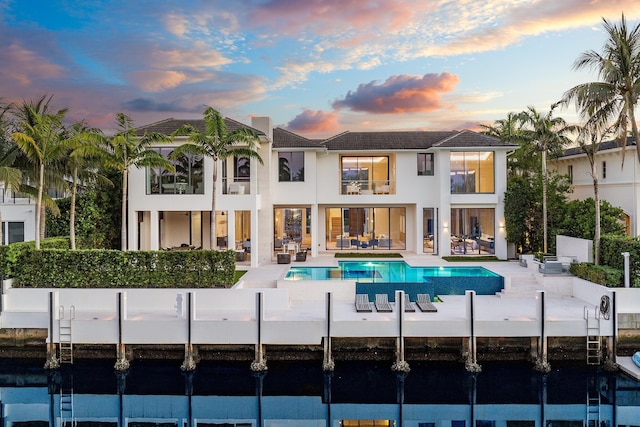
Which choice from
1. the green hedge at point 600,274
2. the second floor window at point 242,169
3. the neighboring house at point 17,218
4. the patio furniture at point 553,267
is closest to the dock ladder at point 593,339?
the green hedge at point 600,274

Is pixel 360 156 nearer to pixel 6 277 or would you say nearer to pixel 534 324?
pixel 534 324

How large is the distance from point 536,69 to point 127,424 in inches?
1036

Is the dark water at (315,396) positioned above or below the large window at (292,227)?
below

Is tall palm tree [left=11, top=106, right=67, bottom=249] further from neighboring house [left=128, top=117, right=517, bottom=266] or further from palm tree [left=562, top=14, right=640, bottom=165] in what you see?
palm tree [left=562, top=14, right=640, bottom=165]

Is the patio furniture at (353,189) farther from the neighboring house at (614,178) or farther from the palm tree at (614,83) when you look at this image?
the palm tree at (614,83)

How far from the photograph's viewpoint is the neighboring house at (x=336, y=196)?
79.1 feet

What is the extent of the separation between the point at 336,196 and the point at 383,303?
12.4 meters

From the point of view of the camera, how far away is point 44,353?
629 inches

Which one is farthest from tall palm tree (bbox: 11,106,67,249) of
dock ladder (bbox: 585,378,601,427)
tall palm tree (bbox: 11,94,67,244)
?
dock ladder (bbox: 585,378,601,427)

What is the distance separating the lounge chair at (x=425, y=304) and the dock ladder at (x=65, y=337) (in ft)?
38.5

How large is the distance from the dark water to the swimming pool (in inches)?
159

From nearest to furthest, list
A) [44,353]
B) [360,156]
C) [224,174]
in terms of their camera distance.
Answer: [44,353]
[224,174]
[360,156]

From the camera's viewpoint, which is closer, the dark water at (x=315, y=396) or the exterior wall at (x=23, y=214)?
the dark water at (x=315, y=396)

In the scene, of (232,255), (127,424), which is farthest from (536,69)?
(127,424)
